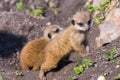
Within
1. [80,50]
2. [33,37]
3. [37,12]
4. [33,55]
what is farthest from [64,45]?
[37,12]

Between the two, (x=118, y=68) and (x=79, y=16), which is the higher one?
(x=79, y=16)

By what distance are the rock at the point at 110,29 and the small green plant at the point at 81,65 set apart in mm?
1203

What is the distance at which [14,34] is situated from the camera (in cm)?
1139

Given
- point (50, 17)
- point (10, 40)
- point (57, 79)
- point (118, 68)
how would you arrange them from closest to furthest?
1. point (118, 68)
2. point (57, 79)
3. point (10, 40)
4. point (50, 17)

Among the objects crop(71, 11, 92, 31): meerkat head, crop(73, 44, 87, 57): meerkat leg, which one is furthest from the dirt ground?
crop(71, 11, 92, 31): meerkat head

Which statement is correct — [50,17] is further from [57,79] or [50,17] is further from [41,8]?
[57,79]

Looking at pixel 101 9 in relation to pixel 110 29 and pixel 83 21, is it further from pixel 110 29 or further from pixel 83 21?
pixel 83 21

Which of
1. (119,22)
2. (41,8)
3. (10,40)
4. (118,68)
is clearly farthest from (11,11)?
(118,68)

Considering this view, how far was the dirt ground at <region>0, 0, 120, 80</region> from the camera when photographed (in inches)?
296

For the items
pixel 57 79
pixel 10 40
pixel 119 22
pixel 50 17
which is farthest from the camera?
pixel 50 17

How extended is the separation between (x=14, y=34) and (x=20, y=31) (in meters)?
0.18

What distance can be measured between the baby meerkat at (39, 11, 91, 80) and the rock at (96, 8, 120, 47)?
0.64 m

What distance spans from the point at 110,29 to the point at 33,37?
283 centimetres

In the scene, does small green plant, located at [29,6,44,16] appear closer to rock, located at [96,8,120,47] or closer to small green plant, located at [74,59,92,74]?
rock, located at [96,8,120,47]
